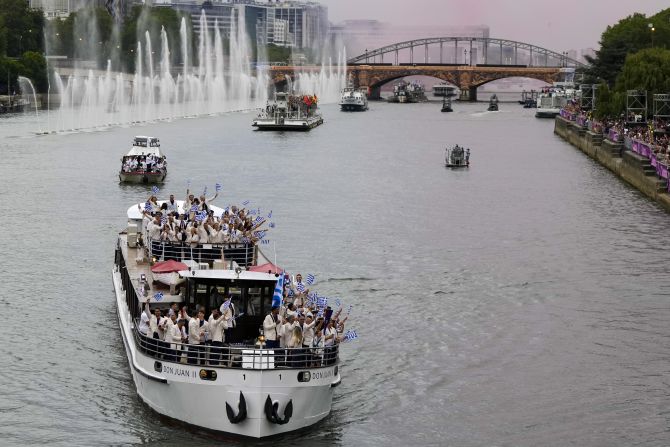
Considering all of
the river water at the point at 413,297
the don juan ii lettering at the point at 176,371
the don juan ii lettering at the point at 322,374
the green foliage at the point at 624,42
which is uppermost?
the green foliage at the point at 624,42

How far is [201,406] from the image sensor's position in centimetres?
2522

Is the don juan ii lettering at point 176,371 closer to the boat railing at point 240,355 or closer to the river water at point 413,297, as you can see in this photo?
the boat railing at point 240,355

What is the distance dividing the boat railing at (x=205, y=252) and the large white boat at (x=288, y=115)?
78094 millimetres

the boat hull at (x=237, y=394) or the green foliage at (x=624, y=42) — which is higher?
the green foliage at (x=624, y=42)

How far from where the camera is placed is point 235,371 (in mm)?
24734

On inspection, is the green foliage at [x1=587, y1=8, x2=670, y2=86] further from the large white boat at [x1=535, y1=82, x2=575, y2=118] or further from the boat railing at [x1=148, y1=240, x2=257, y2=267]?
the boat railing at [x1=148, y1=240, x2=257, y2=267]

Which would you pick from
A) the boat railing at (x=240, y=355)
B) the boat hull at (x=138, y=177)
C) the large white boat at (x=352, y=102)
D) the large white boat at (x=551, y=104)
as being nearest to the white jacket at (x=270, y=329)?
the boat railing at (x=240, y=355)

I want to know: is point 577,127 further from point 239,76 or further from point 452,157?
point 239,76

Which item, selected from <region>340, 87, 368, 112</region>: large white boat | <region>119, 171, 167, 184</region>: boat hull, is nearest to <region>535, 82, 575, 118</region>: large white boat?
<region>340, 87, 368, 112</region>: large white boat

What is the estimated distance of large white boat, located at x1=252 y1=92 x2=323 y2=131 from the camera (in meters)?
111

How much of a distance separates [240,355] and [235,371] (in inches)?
13.4

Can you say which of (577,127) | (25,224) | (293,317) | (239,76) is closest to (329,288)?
(293,317)

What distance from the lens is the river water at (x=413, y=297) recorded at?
1083 inches

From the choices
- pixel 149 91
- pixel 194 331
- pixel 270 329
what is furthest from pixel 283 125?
pixel 270 329
